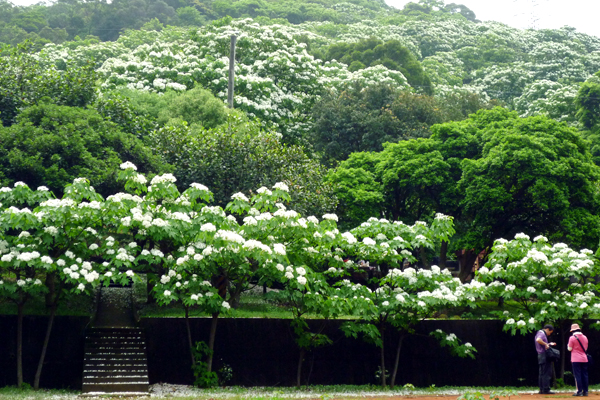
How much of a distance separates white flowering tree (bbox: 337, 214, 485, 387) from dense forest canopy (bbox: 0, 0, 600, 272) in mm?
5284

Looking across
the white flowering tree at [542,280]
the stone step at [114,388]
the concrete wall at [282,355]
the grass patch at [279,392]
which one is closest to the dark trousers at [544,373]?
the grass patch at [279,392]

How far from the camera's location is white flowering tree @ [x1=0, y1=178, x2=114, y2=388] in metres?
10.7

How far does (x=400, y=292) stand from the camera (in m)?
12.5

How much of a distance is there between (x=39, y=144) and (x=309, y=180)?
781 cm

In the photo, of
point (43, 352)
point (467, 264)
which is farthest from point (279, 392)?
point (467, 264)

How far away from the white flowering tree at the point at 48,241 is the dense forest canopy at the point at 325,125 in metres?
3.37

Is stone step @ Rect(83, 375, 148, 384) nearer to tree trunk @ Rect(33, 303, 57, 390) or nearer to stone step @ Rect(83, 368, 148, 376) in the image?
stone step @ Rect(83, 368, 148, 376)

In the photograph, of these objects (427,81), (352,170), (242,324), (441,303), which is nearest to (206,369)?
(242,324)

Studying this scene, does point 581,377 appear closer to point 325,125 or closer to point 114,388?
point 114,388

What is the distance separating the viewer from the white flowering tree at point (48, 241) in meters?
10.7

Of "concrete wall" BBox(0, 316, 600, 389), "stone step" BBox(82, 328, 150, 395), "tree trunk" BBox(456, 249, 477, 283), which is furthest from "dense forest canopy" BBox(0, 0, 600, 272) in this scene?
"stone step" BBox(82, 328, 150, 395)

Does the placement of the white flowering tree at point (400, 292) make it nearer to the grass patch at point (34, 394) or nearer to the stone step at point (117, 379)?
the stone step at point (117, 379)

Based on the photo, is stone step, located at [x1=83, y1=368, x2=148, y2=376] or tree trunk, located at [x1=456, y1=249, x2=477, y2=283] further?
tree trunk, located at [x1=456, y1=249, x2=477, y2=283]

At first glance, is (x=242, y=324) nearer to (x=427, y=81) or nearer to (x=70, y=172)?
(x=70, y=172)
